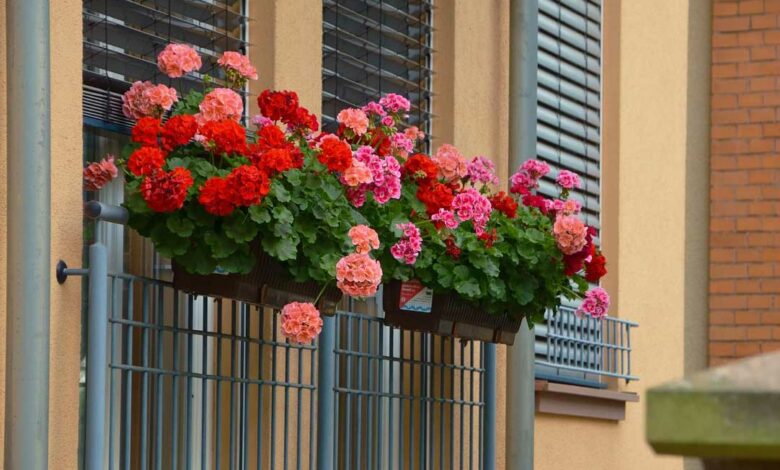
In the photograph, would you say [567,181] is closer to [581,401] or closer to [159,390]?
[159,390]

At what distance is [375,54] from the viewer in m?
6.53

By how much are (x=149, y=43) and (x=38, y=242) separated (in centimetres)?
112

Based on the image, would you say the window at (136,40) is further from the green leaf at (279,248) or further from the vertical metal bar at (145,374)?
the green leaf at (279,248)

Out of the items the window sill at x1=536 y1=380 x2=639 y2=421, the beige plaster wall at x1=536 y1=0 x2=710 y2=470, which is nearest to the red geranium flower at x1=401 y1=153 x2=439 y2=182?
the window sill at x1=536 y1=380 x2=639 y2=421

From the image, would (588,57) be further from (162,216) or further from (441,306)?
(162,216)

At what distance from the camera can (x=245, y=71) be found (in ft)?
15.0

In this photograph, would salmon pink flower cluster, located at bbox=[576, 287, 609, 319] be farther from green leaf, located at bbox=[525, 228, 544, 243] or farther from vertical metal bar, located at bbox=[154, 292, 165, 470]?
A: vertical metal bar, located at bbox=[154, 292, 165, 470]

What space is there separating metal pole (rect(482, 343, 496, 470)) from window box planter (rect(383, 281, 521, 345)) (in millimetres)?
1101

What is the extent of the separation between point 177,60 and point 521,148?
2916 millimetres

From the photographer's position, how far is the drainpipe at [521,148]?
7.05m

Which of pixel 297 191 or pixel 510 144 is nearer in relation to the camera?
pixel 297 191

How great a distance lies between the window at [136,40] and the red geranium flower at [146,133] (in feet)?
1.45

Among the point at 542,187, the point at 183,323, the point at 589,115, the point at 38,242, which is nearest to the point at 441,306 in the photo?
the point at 183,323

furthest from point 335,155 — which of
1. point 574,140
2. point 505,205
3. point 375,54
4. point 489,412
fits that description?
point 574,140
